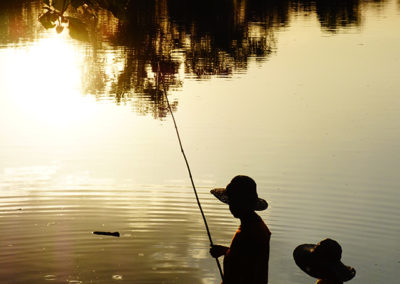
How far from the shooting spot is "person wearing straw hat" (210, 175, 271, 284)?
5020mm

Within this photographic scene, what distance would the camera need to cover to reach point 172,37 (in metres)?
37.1

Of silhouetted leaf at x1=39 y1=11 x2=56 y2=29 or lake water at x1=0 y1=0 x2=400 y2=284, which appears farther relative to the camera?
lake water at x1=0 y1=0 x2=400 y2=284

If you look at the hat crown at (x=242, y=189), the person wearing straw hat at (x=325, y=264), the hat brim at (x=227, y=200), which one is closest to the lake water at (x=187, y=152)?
the hat crown at (x=242, y=189)

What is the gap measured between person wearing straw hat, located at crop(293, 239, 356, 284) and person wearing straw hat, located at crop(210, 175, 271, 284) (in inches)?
18.1

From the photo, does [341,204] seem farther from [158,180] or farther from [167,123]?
[167,123]

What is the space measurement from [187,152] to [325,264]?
1028cm

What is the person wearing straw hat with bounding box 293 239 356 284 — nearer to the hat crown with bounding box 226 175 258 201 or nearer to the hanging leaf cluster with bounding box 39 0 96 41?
the hat crown with bounding box 226 175 258 201

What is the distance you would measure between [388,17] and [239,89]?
23.1m

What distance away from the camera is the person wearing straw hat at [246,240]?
5.02m

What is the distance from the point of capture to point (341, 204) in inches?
478

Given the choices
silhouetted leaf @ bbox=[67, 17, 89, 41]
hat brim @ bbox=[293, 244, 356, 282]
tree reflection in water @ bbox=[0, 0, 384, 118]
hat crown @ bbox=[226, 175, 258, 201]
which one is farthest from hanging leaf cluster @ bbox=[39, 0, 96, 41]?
tree reflection in water @ bbox=[0, 0, 384, 118]

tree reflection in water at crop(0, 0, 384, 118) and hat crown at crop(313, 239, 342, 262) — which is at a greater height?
tree reflection in water at crop(0, 0, 384, 118)

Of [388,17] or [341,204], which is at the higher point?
[388,17]

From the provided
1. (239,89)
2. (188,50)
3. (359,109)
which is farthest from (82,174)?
(188,50)
